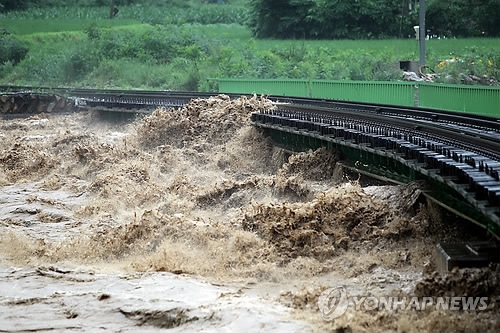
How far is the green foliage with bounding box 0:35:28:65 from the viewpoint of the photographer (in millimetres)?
55594

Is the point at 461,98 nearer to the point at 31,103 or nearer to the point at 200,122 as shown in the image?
the point at 200,122

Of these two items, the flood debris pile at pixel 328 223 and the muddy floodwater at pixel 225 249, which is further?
the flood debris pile at pixel 328 223

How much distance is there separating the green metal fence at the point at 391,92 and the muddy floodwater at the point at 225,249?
5022 millimetres

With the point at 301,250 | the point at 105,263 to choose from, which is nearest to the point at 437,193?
the point at 301,250

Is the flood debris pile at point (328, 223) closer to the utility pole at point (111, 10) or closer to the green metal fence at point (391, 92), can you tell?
the green metal fence at point (391, 92)

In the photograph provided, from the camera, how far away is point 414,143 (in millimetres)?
14953

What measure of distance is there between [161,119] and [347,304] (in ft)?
57.2

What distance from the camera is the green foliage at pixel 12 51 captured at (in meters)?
55.6

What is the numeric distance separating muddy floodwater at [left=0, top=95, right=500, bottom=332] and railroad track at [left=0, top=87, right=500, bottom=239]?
45 centimetres

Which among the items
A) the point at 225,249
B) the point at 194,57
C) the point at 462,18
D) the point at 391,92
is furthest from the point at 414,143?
the point at 462,18

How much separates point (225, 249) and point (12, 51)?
44650 mm

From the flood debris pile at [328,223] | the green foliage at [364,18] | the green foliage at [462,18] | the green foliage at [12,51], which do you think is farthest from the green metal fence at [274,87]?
the green foliage at [12,51]

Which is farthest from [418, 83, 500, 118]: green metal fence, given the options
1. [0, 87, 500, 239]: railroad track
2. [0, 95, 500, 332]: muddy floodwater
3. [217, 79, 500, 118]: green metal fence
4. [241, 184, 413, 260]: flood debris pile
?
[241, 184, 413, 260]: flood debris pile

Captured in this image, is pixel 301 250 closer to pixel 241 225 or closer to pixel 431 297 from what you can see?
pixel 241 225
